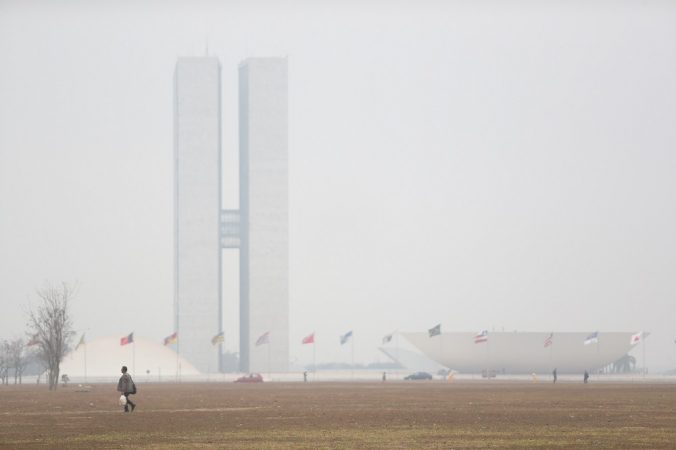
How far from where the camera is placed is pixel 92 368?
381ft

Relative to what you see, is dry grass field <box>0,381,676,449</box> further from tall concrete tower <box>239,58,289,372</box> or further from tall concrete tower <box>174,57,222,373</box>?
tall concrete tower <box>174,57,222,373</box>

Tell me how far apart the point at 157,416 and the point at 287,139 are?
124595 mm

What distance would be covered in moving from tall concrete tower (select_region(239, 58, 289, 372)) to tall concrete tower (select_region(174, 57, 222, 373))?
4.87 m

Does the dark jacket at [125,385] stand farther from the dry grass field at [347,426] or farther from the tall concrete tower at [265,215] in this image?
the tall concrete tower at [265,215]

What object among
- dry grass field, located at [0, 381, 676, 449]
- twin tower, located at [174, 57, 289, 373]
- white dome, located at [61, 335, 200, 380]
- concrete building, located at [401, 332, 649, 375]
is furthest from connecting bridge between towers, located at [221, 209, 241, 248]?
dry grass field, located at [0, 381, 676, 449]

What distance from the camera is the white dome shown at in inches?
4562

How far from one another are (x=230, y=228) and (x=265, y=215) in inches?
303

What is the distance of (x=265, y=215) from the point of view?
148250 mm

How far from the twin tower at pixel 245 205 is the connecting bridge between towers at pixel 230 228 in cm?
170

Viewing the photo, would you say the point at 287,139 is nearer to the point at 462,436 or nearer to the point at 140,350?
the point at 140,350

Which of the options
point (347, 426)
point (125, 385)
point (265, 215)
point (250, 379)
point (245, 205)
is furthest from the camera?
point (245, 205)

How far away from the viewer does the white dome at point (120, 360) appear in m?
116

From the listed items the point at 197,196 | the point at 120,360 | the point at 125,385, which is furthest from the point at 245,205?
the point at 125,385

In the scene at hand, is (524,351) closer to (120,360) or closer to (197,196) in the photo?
(120,360)
